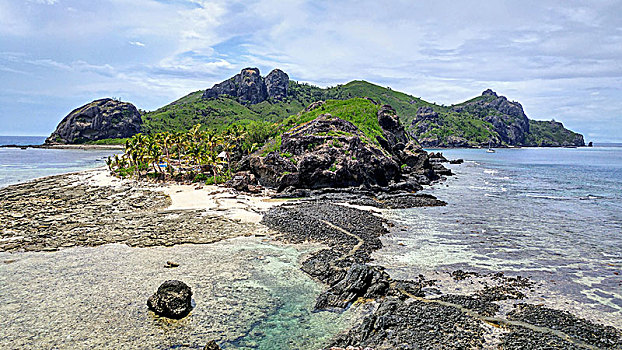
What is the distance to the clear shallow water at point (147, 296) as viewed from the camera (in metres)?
15.5

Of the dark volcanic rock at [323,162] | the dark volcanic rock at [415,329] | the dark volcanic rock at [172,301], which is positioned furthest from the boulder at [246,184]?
the dark volcanic rock at [415,329]

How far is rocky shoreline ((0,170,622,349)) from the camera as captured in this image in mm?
15883

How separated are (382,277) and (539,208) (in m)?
37.1

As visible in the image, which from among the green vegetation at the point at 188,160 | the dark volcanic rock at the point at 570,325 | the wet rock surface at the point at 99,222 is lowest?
the dark volcanic rock at the point at 570,325

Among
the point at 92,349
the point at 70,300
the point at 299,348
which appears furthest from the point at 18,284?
the point at 299,348

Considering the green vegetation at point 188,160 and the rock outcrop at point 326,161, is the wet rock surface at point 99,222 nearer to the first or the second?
the green vegetation at point 188,160

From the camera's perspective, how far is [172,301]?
17.3m

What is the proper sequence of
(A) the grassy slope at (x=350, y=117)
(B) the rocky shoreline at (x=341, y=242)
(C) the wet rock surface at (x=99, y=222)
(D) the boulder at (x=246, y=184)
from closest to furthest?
(B) the rocky shoreline at (x=341, y=242) → (C) the wet rock surface at (x=99, y=222) → (D) the boulder at (x=246, y=184) → (A) the grassy slope at (x=350, y=117)

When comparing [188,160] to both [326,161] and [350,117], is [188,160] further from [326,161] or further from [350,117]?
[350,117]

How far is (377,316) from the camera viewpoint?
55.0ft

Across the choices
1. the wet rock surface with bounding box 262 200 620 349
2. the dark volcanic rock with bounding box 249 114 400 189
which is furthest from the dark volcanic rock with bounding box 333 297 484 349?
the dark volcanic rock with bounding box 249 114 400 189

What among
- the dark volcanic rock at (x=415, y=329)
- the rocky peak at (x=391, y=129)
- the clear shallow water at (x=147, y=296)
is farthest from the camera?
the rocky peak at (x=391, y=129)

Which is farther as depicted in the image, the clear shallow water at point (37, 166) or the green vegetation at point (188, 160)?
the clear shallow water at point (37, 166)

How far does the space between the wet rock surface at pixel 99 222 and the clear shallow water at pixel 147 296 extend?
2650mm
